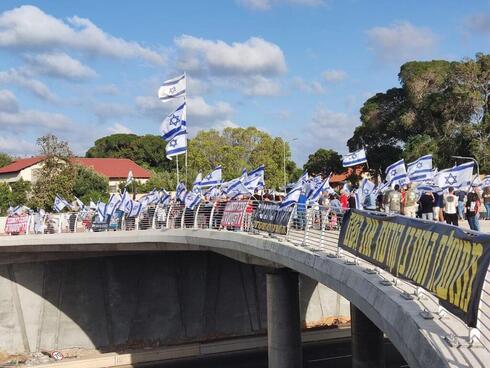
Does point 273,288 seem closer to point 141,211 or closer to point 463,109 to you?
point 141,211

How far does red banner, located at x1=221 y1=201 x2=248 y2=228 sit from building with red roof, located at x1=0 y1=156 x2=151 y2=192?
61.5 meters

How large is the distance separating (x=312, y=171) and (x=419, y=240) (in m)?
66.8

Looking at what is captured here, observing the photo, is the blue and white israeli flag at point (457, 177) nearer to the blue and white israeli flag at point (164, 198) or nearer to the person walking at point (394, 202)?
the person walking at point (394, 202)

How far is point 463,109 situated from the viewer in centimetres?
4591

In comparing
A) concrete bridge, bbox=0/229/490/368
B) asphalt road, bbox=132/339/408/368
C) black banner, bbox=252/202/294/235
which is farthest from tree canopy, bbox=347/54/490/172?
black banner, bbox=252/202/294/235

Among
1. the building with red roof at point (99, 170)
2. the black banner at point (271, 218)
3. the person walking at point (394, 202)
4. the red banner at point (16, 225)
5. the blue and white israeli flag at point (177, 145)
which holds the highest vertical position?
the building with red roof at point (99, 170)

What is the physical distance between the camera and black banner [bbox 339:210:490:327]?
6.38 metres

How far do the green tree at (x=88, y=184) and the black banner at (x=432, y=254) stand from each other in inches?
2130

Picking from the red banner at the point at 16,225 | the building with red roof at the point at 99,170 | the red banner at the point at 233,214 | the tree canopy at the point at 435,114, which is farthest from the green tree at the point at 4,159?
the red banner at the point at 233,214

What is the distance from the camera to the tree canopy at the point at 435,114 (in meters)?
44.7

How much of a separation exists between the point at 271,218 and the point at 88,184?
169 feet

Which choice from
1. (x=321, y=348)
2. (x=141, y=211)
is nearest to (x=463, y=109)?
(x=321, y=348)

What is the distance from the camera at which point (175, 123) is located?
1053 inches

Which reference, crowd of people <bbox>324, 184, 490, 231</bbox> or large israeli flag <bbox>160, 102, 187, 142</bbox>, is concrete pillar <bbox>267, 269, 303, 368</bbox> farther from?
large israeli flag <bbox>160, 102, 187, 142</bbox>
